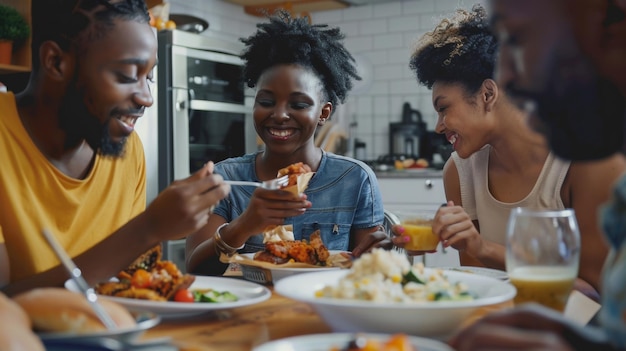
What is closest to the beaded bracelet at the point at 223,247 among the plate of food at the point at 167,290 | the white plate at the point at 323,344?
the plate of food at the point at 167,290

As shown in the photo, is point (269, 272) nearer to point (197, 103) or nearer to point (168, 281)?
point (168, 281)

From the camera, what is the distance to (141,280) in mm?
1270

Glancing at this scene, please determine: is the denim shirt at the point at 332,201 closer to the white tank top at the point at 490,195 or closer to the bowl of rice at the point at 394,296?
the white tank top at the point at 490,195

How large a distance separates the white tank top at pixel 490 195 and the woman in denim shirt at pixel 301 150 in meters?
0.31

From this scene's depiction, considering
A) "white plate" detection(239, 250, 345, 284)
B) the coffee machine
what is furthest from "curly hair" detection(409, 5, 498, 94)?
the coffee machine

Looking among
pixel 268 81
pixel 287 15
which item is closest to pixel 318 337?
pixel 268 81

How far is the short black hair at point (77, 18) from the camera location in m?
1.56

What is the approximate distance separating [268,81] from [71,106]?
0.83m

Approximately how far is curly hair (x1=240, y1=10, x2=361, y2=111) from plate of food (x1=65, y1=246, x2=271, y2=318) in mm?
1139

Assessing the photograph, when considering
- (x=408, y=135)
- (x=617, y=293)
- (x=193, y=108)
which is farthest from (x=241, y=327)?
(x=408, y=135)

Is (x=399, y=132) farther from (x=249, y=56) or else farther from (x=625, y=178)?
(x=625, y=178)

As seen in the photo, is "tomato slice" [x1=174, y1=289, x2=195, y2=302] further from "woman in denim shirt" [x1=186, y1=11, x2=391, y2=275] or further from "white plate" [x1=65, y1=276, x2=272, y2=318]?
"woman in denim shirt" [x1=186, y1=11, x2=391, y2=275]

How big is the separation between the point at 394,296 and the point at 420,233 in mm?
599

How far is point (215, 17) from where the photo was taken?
533 centimetres
